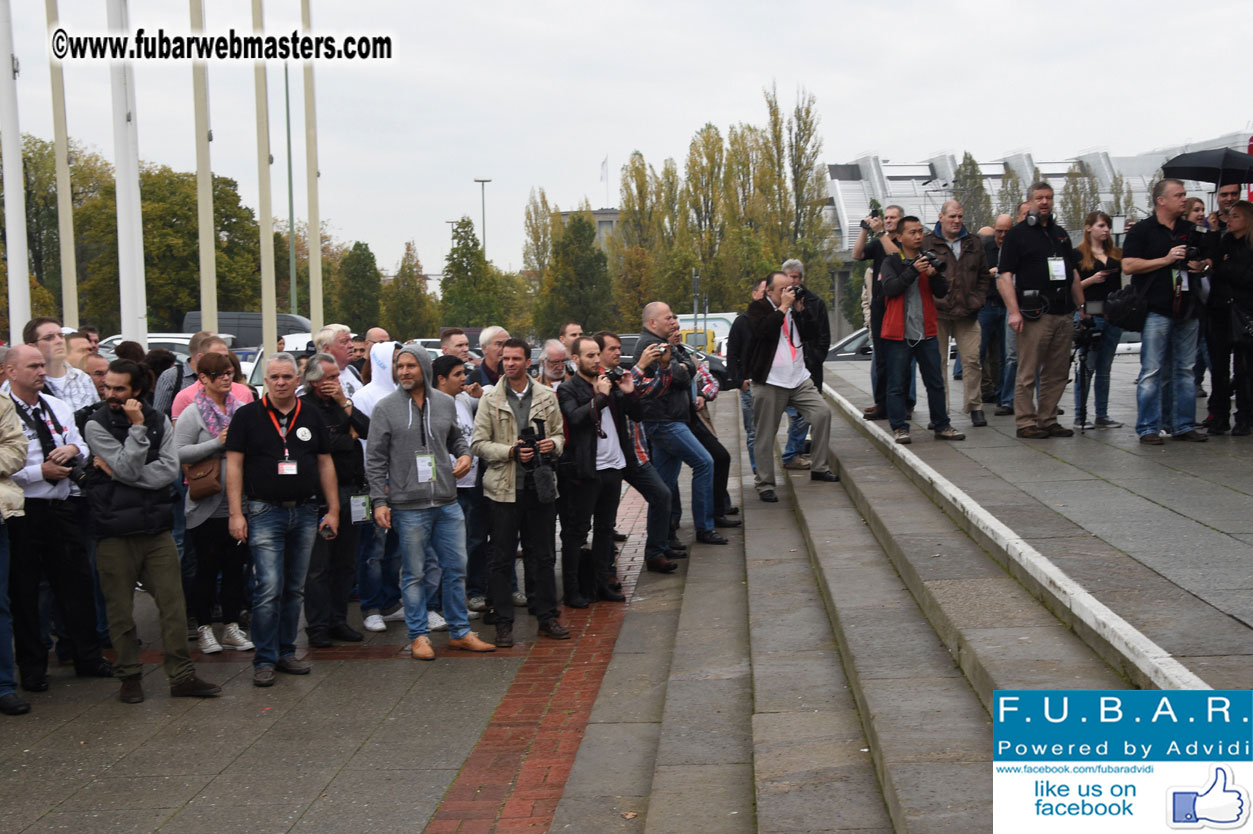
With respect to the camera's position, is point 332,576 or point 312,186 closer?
point 332,576

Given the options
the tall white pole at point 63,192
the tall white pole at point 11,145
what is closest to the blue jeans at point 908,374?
the tall white pole at point 11,145

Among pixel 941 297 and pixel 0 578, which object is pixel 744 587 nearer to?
pixel 941 297

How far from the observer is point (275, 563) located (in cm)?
719

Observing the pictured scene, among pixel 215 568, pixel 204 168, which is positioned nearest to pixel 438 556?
pixel 215 568

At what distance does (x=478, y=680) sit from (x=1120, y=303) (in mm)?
5925

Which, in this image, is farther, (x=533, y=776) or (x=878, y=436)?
(x=878, y=436)

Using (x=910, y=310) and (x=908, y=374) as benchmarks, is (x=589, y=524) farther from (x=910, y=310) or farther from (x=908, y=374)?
(x=908, y=374)

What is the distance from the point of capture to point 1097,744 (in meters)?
2.75

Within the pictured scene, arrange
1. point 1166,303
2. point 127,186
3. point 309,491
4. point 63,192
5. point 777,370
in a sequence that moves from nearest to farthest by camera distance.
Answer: point 309,491
point 1166,303
point 777,370
point 127,186
point 63,192

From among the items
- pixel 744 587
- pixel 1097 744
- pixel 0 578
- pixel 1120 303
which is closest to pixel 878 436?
pixel 1120 303

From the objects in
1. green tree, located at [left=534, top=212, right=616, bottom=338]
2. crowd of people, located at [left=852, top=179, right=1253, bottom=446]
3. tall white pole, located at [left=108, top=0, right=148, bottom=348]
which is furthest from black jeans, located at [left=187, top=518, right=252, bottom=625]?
green tree, located at [left=534, top=212, right=616, bottom=338]

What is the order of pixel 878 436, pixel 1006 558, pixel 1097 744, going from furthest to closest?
pixel 878 436 → pixel 1006 558 → pixel 1097 744

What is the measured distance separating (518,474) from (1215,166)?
6353mm

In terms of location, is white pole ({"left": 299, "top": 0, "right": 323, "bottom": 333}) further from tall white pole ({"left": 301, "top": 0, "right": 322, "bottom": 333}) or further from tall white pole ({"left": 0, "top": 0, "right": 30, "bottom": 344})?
tall white pole ({"left": 0, "top": 0, "right": 30, "bottom": 344})
